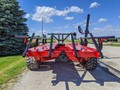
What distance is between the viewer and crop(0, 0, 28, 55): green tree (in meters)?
17.3

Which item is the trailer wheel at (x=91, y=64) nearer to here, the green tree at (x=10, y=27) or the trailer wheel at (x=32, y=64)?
the trailer wheel at (x=32, y=64)

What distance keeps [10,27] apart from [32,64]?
420 inches

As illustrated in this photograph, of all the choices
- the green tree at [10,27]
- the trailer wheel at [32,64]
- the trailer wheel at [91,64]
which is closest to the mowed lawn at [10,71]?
the trailer wheel at [32,64]

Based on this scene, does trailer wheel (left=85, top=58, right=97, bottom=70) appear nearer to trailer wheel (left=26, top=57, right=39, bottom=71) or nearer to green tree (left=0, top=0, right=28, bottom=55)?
trailer wheel (left=26, top=57, right=39, bottom=71)

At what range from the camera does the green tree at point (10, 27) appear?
1727 centimetres

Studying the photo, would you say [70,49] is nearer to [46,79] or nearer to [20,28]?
[46,79]

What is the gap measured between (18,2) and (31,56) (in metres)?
13.0

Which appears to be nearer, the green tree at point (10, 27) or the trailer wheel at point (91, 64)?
the trailer wheel at point (91, 64)

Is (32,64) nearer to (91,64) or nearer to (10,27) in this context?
(91,64)

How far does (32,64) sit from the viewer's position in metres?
8.00

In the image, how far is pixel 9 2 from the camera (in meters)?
18.6

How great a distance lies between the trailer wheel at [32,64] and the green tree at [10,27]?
9.28 metres

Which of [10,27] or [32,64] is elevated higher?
[10,27]

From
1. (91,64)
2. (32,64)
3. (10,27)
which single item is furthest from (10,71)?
(10,27)
